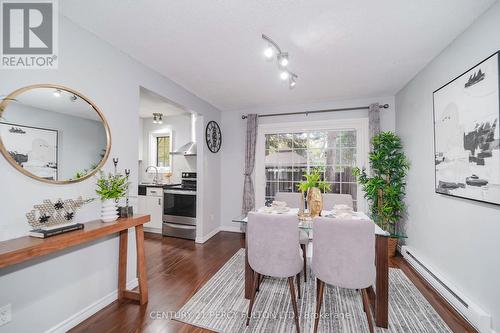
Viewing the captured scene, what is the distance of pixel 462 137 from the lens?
189 centimetres

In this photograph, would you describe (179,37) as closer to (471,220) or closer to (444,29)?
(444,29)

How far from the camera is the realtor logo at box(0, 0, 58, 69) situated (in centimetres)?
144

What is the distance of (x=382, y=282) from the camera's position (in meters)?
1.70

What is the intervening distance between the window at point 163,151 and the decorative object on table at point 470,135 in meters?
5.01

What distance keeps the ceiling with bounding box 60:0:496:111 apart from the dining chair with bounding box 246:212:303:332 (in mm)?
1679

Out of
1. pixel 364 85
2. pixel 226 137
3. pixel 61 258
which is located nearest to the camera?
pixel 61 258

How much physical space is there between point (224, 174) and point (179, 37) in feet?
9.67

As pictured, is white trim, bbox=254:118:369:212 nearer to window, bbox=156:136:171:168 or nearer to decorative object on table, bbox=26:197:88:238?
window, bbox=156:136:171:168

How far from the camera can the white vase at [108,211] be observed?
1.86m

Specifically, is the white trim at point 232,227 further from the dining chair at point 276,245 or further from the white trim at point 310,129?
the dining chair at point 276,245

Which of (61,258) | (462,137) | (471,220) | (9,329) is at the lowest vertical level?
(9,329)

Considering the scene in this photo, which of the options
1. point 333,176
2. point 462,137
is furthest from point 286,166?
point 462,137

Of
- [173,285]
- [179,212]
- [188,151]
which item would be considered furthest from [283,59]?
[179,212]

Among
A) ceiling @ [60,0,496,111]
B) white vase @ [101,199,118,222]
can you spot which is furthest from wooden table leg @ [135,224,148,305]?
ceiling @ [60,0,496,111]
